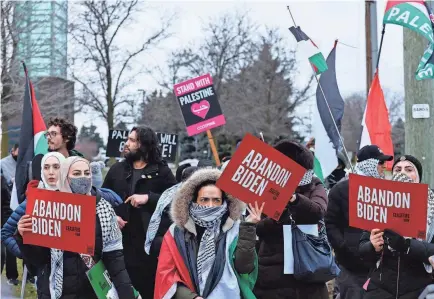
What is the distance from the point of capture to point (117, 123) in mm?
33875

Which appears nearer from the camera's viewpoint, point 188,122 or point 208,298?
point 208,298

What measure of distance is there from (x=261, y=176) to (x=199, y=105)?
7098mm

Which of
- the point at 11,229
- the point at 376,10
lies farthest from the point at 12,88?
the point at 11,229

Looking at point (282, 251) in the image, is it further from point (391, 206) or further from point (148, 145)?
point (148, 145)

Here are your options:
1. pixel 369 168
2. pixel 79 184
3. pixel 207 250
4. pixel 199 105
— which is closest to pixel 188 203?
pixel 207 250

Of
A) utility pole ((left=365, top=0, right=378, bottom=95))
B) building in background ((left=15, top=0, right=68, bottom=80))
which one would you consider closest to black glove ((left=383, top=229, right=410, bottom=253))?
utility pole ((left=365, top=0, right=378, bottom=95))

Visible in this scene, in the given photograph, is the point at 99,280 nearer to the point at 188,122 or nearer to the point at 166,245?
the point at 166,245

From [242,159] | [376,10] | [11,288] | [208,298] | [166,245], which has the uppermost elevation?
[376,10]

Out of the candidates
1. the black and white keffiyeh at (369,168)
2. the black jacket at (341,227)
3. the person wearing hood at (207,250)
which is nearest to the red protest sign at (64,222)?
the person wearing hood at (207,250)

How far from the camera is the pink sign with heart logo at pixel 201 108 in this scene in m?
11.6

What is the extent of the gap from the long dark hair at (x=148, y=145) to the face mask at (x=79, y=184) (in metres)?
1.86

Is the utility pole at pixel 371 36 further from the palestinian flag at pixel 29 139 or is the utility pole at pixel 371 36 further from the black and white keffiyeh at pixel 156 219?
the black and white keffiyeh at pixel 156 219

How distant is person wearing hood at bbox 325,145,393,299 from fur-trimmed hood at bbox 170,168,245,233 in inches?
50.0

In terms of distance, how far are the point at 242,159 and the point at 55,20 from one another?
889 inches
